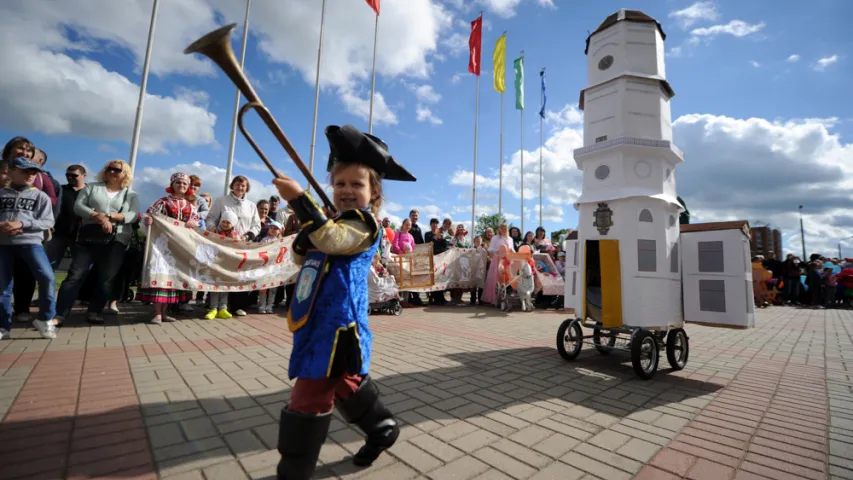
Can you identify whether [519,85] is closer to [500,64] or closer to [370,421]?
[500,64]

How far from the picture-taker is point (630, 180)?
4.32 metres

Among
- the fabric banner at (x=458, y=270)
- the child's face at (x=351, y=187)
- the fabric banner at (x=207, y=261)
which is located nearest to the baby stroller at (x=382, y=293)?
the fabric banner at (x=458, y=270)

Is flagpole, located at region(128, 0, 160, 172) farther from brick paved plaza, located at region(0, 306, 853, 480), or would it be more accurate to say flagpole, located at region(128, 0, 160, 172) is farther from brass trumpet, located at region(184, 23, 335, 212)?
brass trumpet, located at region(184, 23, 335, 212)

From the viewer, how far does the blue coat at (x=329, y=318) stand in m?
1.74

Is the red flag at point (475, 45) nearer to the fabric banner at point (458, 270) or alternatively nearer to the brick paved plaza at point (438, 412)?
the fabric banner at point (458, 270)

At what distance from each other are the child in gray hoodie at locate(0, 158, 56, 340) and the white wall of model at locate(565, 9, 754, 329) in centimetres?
627

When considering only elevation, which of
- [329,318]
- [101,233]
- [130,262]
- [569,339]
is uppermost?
[101,233]

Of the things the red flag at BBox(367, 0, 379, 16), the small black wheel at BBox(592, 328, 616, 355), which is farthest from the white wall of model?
the red flag at BBox(367, 0, 379, 16)

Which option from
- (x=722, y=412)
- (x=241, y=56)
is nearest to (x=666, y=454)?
(x=722, y=412)

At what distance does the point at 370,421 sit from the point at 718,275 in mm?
4069

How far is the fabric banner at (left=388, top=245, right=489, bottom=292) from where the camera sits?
33.2ft

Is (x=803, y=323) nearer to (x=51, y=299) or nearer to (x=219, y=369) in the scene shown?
A: (x=219, y=369)

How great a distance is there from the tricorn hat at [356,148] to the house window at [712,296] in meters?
3.99

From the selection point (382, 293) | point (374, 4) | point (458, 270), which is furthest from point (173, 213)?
point (374, 4)
